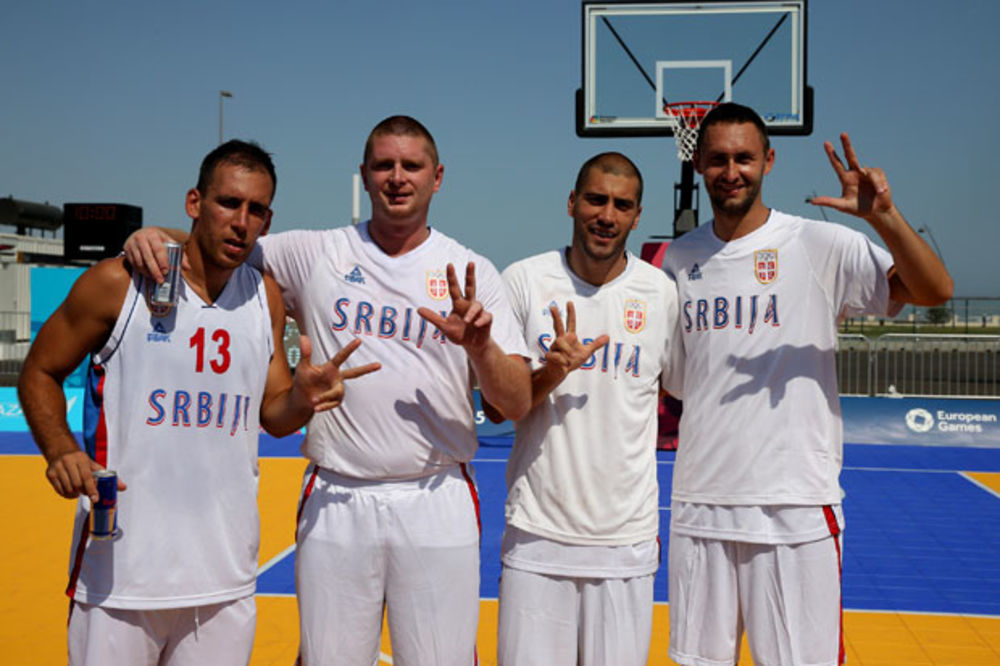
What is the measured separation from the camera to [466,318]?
3.29 metres

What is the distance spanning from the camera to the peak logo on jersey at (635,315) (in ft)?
12.7

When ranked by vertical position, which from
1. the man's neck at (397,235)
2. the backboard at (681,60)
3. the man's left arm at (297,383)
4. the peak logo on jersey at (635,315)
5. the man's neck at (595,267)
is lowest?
the man's left arm at (297,383)

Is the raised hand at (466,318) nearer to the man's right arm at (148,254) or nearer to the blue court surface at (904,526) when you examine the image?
the man's right arm at (148,254)

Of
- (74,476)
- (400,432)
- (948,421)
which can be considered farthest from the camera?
(948,421)

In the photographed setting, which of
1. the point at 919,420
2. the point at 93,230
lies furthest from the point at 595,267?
the point at 93,230

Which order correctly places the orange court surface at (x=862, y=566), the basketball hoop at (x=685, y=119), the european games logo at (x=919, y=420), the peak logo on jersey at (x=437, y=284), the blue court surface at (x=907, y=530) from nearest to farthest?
the peak logo on jersey at (x=437, y=284) → the orange court surface at (x=862, y=566) → the blue court surface at (x=907, y=530) → the basketball hoop at (x=685, y=119) → the european games logo at (x=919, y=420)

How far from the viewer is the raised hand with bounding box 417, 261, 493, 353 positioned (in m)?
3.28

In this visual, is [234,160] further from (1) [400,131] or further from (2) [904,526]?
(2) [904,526]

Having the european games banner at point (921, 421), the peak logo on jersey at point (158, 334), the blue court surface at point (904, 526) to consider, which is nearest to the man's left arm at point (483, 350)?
the peak logo on jersey at point (158, 334)

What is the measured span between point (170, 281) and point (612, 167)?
1.89 m

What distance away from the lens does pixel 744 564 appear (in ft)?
12.4

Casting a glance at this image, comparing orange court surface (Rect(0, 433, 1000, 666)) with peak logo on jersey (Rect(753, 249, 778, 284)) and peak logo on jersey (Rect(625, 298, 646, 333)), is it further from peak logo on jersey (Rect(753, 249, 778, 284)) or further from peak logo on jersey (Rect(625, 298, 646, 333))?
peak logo on jersey (Rect(753, 249, 778, 284))

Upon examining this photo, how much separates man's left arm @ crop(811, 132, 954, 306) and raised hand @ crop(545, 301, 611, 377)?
1046mm

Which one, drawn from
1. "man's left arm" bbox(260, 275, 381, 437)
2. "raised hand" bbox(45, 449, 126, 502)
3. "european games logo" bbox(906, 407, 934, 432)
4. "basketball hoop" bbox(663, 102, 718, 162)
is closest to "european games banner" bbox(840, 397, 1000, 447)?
"european games logo" bbox(906, 407, 934, 432)
